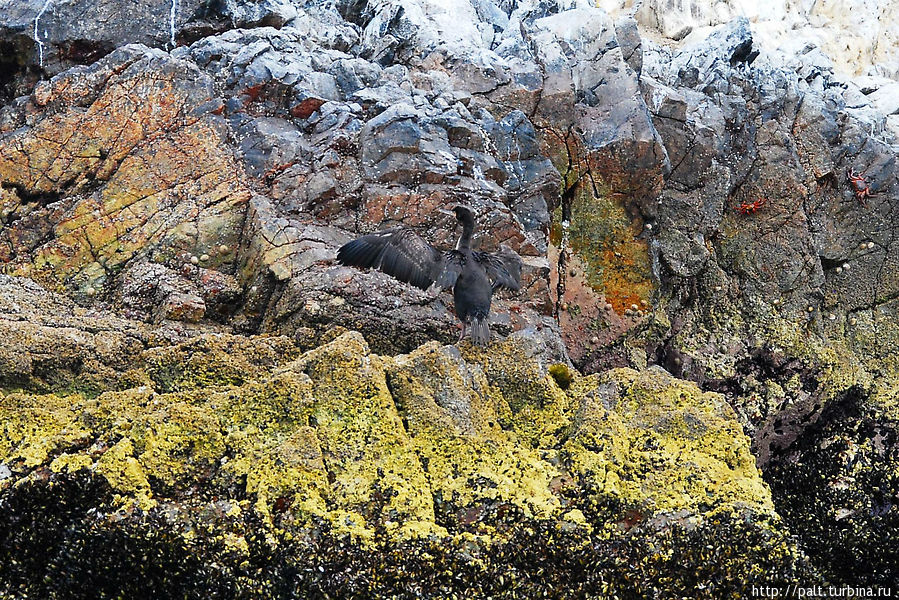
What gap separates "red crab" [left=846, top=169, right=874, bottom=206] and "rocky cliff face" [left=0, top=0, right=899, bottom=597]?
0.10 meters

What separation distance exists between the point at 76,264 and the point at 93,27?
463 cm

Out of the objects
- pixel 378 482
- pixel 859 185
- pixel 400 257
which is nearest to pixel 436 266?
pixel 400 257

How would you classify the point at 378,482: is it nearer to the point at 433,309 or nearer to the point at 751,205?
the point at 433,309

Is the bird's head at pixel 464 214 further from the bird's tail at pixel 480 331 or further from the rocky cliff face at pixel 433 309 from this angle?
the bird's tail at pixel 480 331

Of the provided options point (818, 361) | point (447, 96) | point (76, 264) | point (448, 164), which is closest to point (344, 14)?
point (447, 96)

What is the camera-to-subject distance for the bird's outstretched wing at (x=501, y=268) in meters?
10.0

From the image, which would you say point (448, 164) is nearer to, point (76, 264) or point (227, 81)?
point (227, 81)

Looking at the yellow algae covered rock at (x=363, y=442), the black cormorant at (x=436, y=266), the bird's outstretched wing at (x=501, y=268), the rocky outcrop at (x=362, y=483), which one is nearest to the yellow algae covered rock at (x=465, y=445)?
the rocky outcrop at (x=362, y=483)

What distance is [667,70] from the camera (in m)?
15.9

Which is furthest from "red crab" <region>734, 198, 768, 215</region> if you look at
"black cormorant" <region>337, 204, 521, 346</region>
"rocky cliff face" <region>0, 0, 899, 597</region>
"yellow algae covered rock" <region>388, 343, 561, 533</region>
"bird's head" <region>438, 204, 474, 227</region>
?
"yellow algae covered rock" <region>388, 343, 561, 533</region>

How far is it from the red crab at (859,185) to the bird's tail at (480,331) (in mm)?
9468

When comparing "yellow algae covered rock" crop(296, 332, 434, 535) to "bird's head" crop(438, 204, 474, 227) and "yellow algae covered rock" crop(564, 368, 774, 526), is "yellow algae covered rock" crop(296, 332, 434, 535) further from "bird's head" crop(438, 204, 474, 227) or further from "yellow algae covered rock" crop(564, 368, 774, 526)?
"bird's head" crop(438, 204, 474, 227)

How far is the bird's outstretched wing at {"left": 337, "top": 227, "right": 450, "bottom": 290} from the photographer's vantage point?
9.33m

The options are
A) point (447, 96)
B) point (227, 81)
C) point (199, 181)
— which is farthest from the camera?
point (447, 96)
